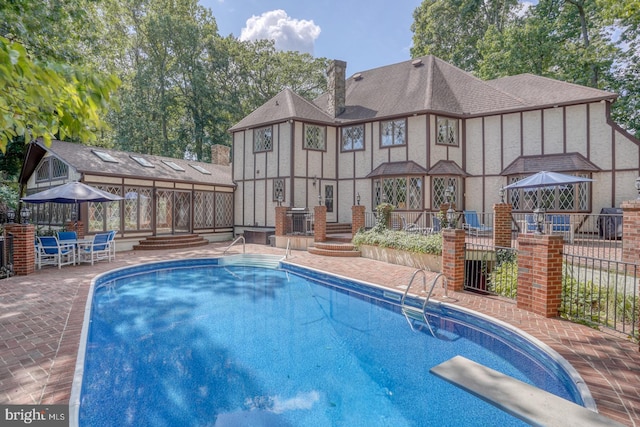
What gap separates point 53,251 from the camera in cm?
1014

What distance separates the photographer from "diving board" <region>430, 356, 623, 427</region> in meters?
3.01

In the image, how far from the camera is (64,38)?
10945 millimetres

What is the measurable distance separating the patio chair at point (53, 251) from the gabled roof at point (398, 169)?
38.2 feet

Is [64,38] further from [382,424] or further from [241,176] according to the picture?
[382,424]

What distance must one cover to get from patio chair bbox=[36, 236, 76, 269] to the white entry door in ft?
34.3

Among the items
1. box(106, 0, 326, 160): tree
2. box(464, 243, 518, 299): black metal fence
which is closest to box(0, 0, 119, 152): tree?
box(464, 243, 518, 299): black metal fence

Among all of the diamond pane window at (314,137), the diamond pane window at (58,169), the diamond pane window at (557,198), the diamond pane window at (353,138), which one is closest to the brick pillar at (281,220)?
the diamond pane window at (314,137)

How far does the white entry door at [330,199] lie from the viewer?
1690 cm

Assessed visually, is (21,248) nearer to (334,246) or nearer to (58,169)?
(58,169)

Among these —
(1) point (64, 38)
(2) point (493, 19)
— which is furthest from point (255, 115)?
(2) point (493, 19)

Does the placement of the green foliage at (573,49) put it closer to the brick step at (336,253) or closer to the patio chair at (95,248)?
the brick step at (336,253)

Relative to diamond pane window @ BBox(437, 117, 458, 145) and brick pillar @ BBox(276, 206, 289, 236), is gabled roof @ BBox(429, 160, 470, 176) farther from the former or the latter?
brick pillar @ BBox(276, 206, 289, 236)

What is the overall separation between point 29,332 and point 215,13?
98.7 feet

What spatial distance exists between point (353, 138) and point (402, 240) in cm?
778
